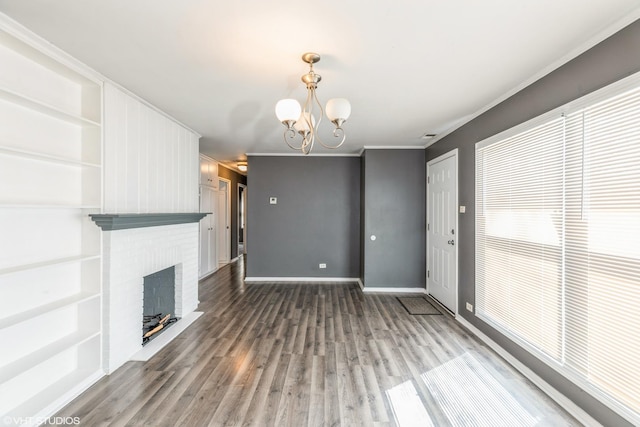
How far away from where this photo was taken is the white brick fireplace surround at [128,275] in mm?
2398

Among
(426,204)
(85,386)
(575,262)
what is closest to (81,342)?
(85,386)

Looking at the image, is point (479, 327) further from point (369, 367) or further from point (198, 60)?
point (198, 60)

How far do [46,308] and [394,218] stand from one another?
14.3 feet

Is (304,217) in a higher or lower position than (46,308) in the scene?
higher

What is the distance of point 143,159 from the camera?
2.92 metres

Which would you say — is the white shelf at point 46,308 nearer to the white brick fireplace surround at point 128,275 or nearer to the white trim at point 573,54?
the white brick fireplace surround at point 128,275

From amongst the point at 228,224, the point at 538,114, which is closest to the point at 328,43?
the point at 538,114

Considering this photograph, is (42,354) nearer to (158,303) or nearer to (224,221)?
(158,303)

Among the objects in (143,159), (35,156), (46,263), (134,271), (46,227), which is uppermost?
(143,159)

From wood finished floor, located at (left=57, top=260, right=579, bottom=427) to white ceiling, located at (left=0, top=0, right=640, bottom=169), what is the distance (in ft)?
8.19

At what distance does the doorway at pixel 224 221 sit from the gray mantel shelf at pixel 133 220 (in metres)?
3.30

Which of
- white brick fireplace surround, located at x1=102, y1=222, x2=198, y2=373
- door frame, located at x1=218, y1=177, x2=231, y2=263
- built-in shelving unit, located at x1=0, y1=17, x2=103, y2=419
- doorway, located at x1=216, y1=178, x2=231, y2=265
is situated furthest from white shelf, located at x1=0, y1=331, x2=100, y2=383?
door frame, located at x1=218, y1=177, x2=231, y2=263

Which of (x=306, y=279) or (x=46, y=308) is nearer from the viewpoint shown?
(x=46, y=308)

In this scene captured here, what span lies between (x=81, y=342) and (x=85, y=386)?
346 millimetres
